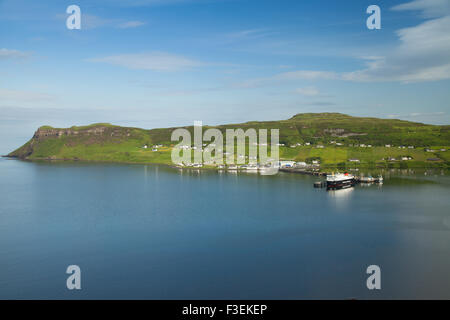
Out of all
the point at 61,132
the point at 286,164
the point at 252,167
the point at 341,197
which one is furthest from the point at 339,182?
the point at 61,132

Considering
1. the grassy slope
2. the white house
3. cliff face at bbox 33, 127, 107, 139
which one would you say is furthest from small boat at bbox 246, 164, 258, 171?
cliff face at bbox 33, 127, 107, 139

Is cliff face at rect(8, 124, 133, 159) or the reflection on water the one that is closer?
the reflection on water

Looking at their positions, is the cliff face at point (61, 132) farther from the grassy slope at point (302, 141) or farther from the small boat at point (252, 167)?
the small boat at point (252, 167)

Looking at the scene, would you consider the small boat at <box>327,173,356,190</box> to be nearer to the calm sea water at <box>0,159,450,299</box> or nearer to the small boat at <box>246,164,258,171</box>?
the calm sea water at <box>0,159,450,299</box>

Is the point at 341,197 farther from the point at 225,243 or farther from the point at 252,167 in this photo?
the point at 252,167

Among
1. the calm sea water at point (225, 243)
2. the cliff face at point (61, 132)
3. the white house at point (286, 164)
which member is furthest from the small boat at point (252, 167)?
the cliff face at point (61, 132)

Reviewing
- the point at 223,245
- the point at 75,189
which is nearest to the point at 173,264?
the point at 223,245

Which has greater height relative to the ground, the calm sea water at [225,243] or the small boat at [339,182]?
the small boat at [339,182]
